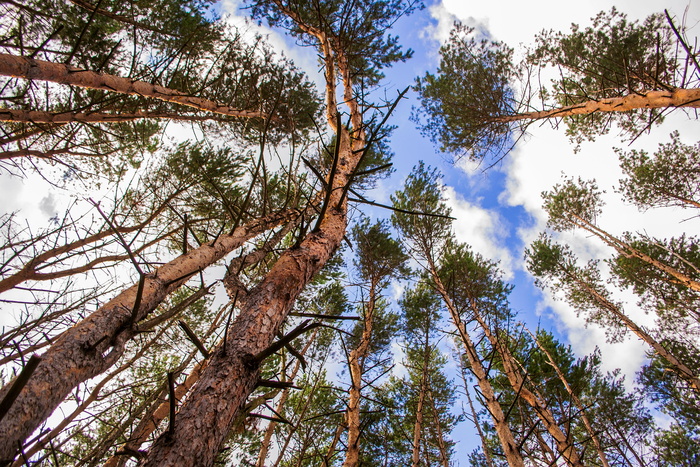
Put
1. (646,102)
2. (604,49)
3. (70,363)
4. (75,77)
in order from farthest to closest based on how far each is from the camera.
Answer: (604,49) → (646,102) → (75,77) → (70,363)

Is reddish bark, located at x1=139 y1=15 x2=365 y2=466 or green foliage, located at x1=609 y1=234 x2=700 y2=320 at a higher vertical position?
green foliage, located at x1=609 y1=234 x2=700 y2=320

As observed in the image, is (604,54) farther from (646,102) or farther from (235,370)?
(235,370)

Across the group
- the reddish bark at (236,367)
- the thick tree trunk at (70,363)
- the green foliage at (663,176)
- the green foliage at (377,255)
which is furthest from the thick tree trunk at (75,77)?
the green foliage at (663,176)

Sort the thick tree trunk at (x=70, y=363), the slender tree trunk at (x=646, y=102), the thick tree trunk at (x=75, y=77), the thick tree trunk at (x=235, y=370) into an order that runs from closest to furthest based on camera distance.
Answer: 1. the thick tree trunk at (x=235, y=370)
2. the thick tree trunk at (x=70, y=363)
3. the thick tree trunk at (x=75, y=77)
4. the slender tree trunk at (x=646, y=102)

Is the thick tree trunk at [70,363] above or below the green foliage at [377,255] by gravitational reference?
below

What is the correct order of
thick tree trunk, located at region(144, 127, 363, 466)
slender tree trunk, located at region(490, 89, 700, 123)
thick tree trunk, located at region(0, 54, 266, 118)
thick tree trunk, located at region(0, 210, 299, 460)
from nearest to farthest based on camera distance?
thick tree trunk, located at region(144, 127, 363, 466)
thick tree trunk, located at region(0, 210, 299, 460)
thick tree trunk, located at region(0, 54, 266, 118)
slender tree trunk, located at region(490, 89, 700, 123)

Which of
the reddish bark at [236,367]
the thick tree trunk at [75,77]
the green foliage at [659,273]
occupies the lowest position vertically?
the reddish bark at [236,367]

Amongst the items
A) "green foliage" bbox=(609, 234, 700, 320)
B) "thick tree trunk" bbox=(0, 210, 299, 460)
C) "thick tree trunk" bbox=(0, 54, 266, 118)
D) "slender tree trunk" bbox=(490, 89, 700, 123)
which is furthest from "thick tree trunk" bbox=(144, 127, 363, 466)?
"green foliage" bbox=(609, 234, 700, 320)

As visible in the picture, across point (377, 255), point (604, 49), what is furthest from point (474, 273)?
point (604, 49)

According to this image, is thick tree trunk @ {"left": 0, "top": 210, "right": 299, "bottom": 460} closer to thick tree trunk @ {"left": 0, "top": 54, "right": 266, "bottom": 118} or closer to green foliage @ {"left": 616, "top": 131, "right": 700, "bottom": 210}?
thick tree trunk @ {"left": 0, "top": 54, "right": 266, "bottom": 118}

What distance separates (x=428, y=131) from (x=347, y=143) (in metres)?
8.03

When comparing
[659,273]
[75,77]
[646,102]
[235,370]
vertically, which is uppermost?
[659,273]

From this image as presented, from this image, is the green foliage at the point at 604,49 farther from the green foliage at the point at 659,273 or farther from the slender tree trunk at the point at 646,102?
the green foliage at the point at 659,273

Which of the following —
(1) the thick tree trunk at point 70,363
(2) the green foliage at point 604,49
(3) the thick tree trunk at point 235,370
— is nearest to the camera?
(3) the thick tree trunk at point 235,370
